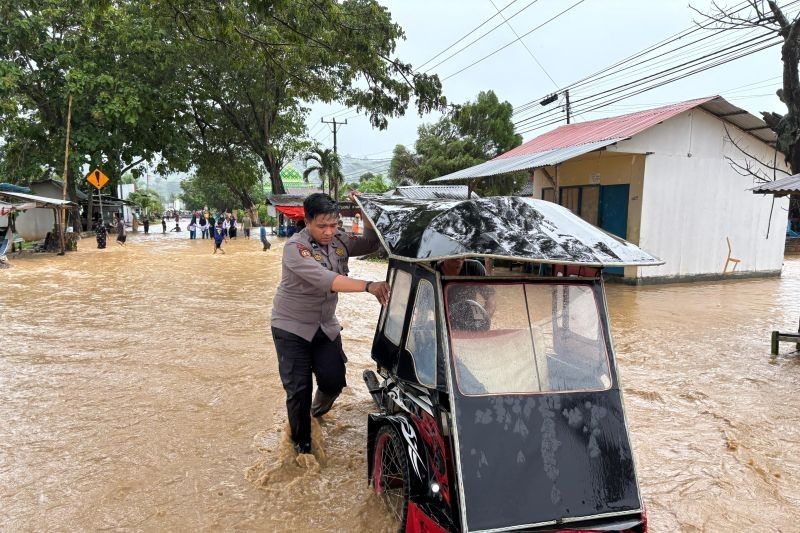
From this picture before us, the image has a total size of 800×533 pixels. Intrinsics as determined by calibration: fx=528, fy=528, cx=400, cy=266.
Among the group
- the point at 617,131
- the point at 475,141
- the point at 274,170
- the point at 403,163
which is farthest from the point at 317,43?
the point at 403,163

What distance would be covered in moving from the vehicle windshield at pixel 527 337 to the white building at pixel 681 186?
30.4 ft

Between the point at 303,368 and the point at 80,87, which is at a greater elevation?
the point at 80,87

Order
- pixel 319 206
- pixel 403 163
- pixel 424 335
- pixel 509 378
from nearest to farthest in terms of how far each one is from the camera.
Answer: pixel 509 378 → pixel 424 335 → pixel 319 206 → pixel 403 163

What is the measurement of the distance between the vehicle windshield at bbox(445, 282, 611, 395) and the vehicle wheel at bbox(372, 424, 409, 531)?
65cm

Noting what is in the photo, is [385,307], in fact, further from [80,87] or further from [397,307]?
[80,87]

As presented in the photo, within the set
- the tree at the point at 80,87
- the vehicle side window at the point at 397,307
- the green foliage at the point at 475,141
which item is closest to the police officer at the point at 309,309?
the vehicle side window at the point at 397,307

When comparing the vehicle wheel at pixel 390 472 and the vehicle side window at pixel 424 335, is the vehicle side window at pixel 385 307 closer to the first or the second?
the vehicle side window at pixel 424 335

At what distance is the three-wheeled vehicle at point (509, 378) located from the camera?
2.34 metres

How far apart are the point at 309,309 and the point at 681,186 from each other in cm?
1220

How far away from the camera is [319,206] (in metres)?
3.36

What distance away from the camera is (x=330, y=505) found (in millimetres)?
3451

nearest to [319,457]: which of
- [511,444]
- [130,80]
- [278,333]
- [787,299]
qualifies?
[278,333]

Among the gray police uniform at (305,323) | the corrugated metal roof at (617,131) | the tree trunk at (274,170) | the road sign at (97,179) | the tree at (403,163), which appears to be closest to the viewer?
the gray police uniform at (305,323)

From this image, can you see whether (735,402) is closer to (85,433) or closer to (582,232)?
(582,232)
